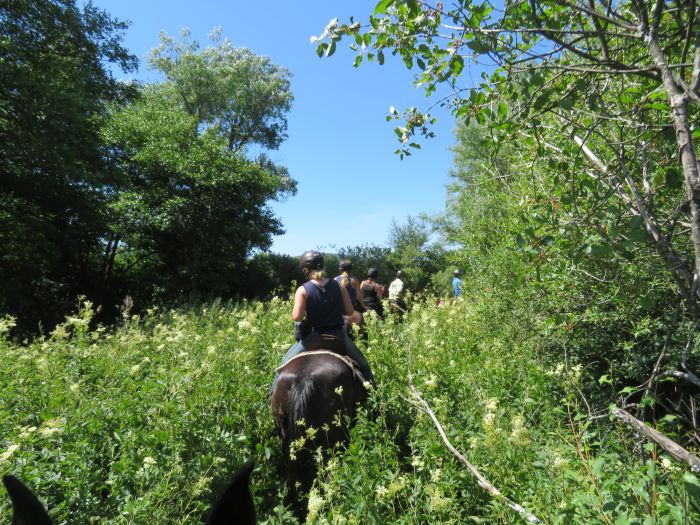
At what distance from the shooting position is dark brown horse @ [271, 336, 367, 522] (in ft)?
13.0

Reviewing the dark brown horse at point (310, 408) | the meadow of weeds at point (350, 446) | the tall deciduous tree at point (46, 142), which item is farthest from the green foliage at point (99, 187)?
the dark brown horse at point (310, 408)

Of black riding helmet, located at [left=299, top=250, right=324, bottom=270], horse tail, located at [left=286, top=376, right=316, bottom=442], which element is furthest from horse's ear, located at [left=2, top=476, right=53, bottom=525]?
black riding helmet, located at [left=299, top=250, right=324, bottom=270]

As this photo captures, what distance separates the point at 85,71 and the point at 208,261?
882 cm

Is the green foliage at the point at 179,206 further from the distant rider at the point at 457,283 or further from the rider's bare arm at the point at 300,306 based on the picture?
the rider's bare arm at the point at 300,306

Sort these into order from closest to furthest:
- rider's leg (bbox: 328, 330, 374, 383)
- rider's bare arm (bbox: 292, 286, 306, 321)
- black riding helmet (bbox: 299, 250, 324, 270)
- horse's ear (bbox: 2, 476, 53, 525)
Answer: horse's ear (bbox: 2, 476, 53, 525), rider's leg (bbox: 328, 330, 374, 383), rider's bare arm (bbox: 292, 286, 306, 321), black riding helmet (bbox: 299, 250, 324, 270)

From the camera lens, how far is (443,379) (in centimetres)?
489

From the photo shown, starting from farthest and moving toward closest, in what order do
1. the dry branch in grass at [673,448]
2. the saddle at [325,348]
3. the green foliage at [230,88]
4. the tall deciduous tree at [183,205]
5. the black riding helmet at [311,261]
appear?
the green foliage at [230,88], the tall deciduous tree at [183,205], the black riding helmet at [311,261], the saddle at [325,348], the dry branch in grass at [673,448]

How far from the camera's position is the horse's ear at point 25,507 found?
869 millimetres

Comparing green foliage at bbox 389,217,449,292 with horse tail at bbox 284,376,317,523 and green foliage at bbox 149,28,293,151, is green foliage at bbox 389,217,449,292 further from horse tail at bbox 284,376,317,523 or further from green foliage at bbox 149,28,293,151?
horse tail at bbox 284,376,317,523

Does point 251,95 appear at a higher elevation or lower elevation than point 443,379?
higher

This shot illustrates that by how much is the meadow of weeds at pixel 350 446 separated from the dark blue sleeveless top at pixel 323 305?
107 cm

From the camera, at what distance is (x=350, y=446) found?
10.6 feet

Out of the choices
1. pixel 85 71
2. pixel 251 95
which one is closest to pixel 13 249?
pixel 85 71

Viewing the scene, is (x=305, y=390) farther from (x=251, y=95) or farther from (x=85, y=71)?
(x=251, y=95)
